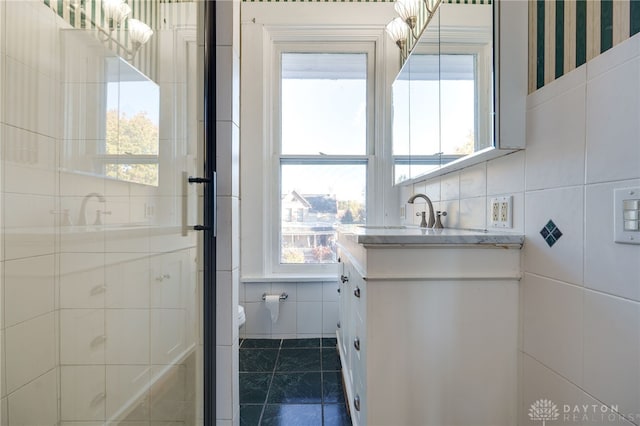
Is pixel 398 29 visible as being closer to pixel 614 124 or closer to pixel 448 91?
pixel 448 91

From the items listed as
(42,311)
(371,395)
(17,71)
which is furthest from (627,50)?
(42,311)

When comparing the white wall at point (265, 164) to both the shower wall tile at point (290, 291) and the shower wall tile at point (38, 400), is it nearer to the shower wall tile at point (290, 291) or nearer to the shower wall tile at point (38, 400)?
the shower wall tile at point (290, 291)

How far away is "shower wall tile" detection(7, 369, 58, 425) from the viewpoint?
663 millimetres

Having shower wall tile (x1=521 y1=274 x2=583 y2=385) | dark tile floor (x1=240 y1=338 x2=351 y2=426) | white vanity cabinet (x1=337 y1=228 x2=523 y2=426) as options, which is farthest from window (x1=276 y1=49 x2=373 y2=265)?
shower wall tile (x1=521 y1=274 x2=583 y2=385)

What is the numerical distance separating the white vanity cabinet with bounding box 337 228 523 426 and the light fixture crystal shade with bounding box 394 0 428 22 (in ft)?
5.28

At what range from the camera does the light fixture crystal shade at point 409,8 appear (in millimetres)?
1832

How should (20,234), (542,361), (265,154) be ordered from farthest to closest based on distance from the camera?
(265,154) < (542,361) < (20,234)

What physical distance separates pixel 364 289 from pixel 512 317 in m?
0.51

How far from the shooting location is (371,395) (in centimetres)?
94

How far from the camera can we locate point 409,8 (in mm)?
1834

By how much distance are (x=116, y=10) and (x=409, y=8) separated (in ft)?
5.57

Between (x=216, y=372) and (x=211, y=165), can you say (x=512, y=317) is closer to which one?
(x=216, y=372)

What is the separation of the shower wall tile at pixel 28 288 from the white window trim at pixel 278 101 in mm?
1600

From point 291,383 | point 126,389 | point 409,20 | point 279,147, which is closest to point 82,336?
point 126,389
